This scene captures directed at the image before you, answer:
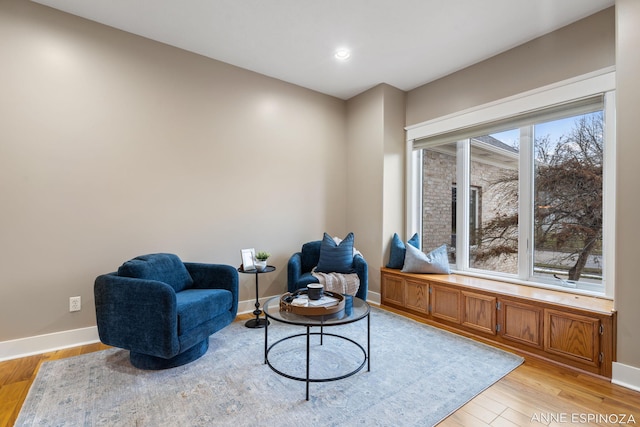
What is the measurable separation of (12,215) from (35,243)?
27 cm

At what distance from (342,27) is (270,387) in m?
2.99

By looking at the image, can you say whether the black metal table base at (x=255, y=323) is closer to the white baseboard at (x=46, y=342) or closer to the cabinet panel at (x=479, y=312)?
the white baseboard at (x=46, y=342)

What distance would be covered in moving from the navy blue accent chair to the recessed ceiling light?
216cm

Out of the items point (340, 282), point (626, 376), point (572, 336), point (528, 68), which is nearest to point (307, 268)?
point (340, 282)

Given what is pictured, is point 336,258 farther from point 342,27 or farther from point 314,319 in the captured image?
point 342,27

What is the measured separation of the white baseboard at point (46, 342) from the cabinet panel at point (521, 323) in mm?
3652

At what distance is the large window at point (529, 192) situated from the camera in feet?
8.85

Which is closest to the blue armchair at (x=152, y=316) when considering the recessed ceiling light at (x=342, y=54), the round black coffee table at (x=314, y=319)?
the round black coffee table at (x=314, y=319)

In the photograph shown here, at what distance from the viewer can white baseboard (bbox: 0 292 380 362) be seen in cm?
245

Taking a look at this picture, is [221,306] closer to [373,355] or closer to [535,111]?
[373,355]

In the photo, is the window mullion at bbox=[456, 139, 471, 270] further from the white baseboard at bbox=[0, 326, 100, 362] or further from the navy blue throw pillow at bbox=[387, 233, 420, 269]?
the white baseboard at bbox=[0, 326, 100, 362]

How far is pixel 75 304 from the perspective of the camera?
Answer: 2705 mm

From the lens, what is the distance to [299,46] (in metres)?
3.15

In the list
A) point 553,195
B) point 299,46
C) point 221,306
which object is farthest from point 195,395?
point 553,195
